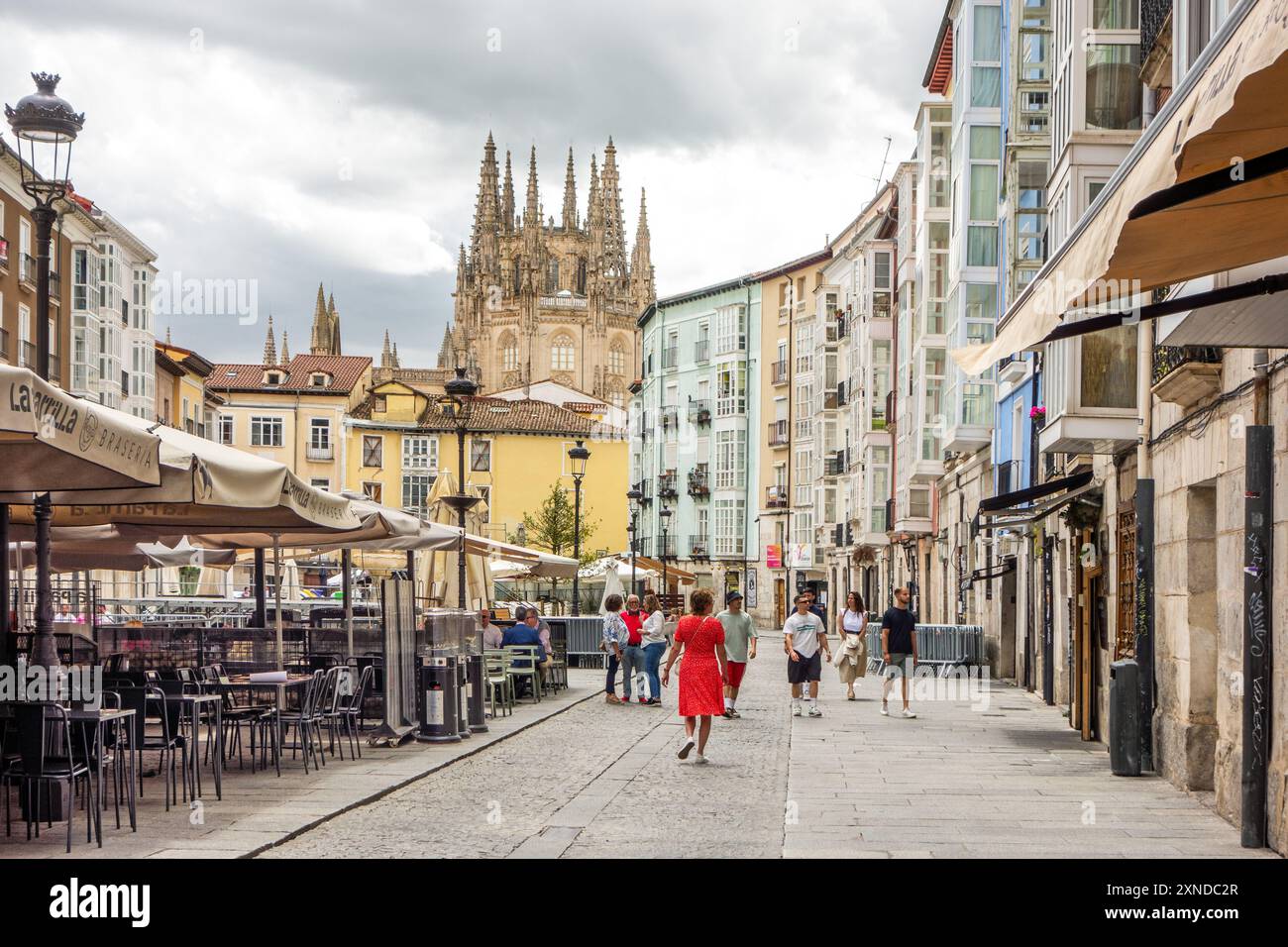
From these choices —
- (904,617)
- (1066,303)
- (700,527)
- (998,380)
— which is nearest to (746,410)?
(700,527)

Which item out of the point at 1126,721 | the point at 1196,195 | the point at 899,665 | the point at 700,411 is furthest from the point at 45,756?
the point at 700,411

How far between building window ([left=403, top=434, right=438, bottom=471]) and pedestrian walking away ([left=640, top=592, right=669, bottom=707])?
75.4 metres

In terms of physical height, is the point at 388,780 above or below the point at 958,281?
below

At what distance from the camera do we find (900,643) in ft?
72.2

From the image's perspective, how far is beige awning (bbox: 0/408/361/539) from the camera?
1130 centimetres

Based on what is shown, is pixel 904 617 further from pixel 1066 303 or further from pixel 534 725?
pixel 1066 303

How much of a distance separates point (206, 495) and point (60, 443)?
8.40ft

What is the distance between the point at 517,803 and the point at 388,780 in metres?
1.65

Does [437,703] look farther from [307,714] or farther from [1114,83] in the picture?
[1114,83]

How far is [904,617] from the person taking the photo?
21750 millimetres

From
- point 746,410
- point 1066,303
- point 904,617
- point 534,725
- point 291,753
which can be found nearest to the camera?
point 1066,303

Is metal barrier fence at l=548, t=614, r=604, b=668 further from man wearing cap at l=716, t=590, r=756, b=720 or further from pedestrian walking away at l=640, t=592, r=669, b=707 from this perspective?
man wearing cap at l=716, t=590, r=756, b=720

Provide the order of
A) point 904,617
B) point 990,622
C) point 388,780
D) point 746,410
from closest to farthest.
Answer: point 388,780
point 904,617
point 990,622
point 746,410

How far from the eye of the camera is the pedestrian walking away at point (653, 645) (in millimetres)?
24125
